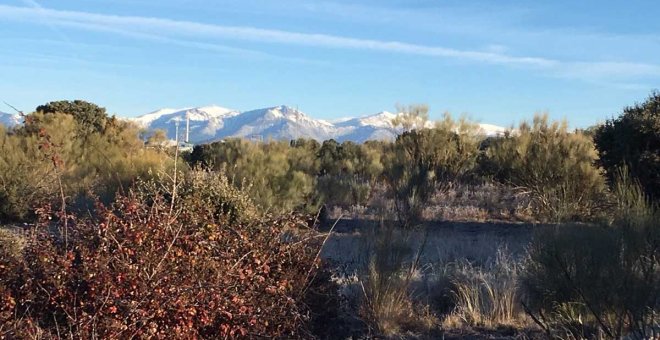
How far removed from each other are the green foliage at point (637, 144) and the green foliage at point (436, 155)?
525 centimetres

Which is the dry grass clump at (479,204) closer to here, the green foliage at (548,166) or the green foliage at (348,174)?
the green foliage at (548,166)

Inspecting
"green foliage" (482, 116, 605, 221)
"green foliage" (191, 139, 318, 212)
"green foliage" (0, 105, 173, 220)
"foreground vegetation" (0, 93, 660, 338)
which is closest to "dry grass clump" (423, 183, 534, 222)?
"green foliage" (482, 116, 605, 221)

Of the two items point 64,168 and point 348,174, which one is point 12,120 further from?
point 64,168

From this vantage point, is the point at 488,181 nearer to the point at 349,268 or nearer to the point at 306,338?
the point at 349,268

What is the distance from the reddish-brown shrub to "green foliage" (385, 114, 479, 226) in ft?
46.1

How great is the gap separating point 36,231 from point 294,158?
20898mm

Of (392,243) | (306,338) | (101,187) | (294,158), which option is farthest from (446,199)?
(306,338)

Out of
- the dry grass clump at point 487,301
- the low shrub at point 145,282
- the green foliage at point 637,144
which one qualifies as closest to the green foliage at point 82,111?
the green foliage at point 637,144

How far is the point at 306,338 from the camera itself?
6719 mm

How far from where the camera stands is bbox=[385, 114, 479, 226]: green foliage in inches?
835

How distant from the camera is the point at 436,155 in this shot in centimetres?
2462

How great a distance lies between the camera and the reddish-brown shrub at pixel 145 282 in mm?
5434

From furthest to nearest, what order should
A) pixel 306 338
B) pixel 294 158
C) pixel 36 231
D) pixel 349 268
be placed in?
1. pixel 294 158
2. pixel 349 268
3. pixel 306 338
4. pixel 36 231

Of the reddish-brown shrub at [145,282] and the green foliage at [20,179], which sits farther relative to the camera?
the green foliage at [20,179]
